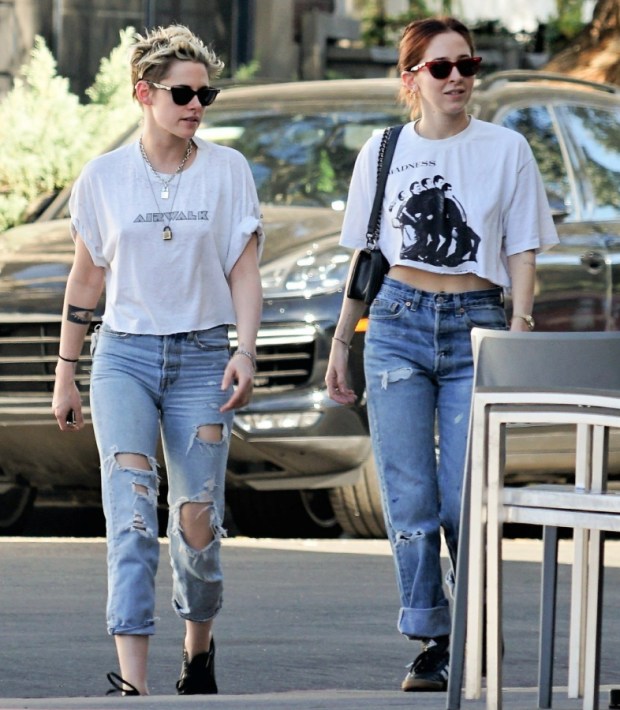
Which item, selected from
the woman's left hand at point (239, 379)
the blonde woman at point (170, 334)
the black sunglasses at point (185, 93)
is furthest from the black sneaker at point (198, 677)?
the black sunglasses at point (185, 93)

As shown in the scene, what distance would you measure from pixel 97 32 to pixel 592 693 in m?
13.8

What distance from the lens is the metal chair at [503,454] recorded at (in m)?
4.11

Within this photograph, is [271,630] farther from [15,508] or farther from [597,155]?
[597,155]

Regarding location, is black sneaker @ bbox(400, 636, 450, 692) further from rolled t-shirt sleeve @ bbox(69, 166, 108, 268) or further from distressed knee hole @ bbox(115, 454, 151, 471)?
rolled t-shirt sleeve @ bbox(69, 166, 108, 268)

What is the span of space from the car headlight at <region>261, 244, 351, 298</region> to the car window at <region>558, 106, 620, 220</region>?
1.53 metres

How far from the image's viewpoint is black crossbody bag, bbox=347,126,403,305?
542 centimetres

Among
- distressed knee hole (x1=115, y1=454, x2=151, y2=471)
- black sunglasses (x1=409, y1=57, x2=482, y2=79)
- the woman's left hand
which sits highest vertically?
black sunglasses (x1=409, y1=57, x2=482, y2=79)

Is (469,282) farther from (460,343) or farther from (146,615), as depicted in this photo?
(146,615)

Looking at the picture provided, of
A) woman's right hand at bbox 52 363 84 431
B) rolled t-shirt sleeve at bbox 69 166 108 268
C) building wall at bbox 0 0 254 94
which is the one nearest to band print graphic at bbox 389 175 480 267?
rolled t-shirt sleeve at bbox 69 166 108 268

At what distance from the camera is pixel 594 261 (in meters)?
8.62

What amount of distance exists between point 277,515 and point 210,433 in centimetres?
421

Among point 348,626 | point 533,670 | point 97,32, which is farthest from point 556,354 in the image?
point 97,32

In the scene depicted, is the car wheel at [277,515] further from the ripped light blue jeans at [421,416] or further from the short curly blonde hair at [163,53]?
the short curly blonde hair at [163,53]

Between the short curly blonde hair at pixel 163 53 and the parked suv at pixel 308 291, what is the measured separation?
2601 mm
